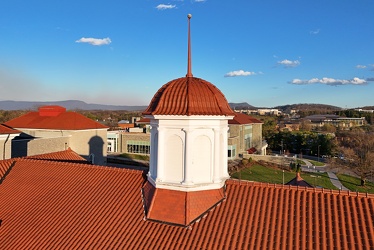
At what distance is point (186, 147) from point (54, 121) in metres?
29.5

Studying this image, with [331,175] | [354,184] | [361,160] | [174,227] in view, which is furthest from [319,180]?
[174,227]

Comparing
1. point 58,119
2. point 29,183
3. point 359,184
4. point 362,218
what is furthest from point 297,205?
point 359,184

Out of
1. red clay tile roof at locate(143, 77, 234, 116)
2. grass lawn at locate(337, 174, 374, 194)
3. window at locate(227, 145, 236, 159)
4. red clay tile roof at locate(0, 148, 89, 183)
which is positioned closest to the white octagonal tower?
red clay tile roof at locate(143, 77, 234, 116)

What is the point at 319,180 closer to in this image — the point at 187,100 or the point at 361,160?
the point at 361,160

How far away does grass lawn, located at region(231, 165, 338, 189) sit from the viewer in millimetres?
36594

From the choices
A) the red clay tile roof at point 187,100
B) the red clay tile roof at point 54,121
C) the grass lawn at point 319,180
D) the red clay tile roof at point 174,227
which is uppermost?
the red clay tile roof at point 187,100

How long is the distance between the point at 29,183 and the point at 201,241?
750 cm

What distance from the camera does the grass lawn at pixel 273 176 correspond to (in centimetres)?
3659

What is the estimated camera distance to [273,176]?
40.2 meters

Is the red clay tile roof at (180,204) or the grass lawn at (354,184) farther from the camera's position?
the grass lawn at (354,184)

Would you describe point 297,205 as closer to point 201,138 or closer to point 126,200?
point 201,138

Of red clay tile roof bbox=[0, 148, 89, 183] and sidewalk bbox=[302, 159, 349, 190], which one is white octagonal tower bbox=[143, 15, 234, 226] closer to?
red clay tile roof bbox=[0, 148, 89, 183]

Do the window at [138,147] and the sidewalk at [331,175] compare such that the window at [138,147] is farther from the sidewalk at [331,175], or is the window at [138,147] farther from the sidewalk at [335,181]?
the sidewalk at [335,181]

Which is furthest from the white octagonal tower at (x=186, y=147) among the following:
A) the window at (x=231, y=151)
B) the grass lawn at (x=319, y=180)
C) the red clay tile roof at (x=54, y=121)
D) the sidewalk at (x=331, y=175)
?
the window at (x=231, y=151)
